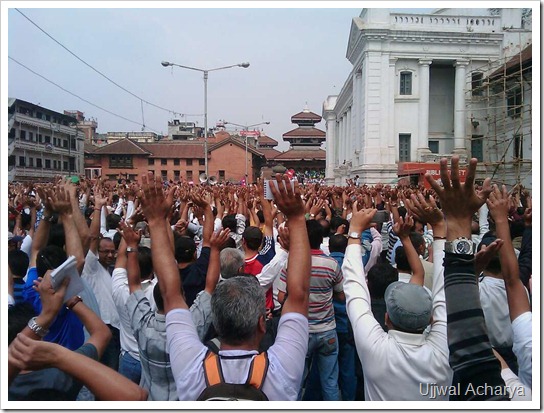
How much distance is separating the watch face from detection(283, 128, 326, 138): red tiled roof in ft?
209

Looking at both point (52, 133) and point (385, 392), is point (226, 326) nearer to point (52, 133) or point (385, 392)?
point (385, 392)

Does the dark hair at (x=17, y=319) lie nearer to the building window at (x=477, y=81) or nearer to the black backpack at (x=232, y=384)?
the black backpack at (x=232, y=384)

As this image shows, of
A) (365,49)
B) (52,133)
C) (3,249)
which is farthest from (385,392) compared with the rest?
(52,133)

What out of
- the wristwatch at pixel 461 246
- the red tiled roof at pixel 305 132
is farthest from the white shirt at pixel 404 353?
the red tiled roof at pixel 305 132

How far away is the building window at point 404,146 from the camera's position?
31570mm

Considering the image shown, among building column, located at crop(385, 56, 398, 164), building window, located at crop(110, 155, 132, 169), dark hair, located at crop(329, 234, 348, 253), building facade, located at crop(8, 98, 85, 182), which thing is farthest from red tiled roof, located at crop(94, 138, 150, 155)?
dark hair, located at crop(329, 234, 348, 253)

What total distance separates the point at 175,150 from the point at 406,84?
18105 mm

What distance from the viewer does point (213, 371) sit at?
2.25m

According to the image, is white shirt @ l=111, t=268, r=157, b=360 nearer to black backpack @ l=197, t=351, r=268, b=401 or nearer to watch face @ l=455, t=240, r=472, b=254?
black backpack @ l=197, t=351, r=268, b=401

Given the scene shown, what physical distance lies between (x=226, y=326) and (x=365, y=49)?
30250 mm

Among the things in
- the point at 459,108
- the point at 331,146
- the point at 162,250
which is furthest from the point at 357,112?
the point at 162,250

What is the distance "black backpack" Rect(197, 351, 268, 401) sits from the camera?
2152mm

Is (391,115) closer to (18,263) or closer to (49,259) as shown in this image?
(18,263)

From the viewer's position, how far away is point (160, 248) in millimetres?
2648
